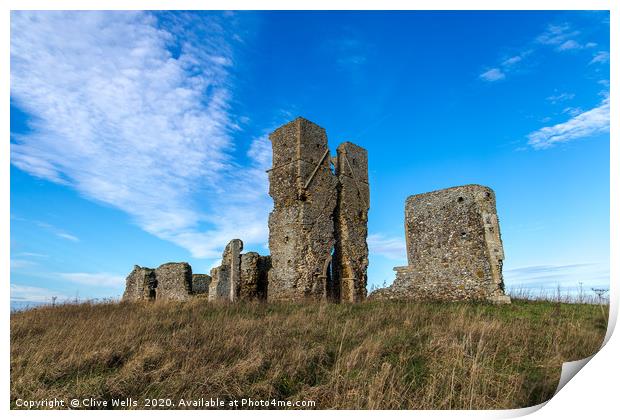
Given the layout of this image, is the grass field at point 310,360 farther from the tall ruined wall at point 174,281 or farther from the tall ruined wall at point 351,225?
the tall ruined wall at point 174,281

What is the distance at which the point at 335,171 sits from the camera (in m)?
16.0

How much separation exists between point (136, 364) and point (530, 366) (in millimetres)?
5613

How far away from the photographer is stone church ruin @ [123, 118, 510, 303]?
11883 mm

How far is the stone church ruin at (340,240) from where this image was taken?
1188 centimetres

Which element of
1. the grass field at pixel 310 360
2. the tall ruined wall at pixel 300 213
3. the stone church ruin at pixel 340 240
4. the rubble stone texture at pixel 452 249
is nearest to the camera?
the grass field at pixel 310 360

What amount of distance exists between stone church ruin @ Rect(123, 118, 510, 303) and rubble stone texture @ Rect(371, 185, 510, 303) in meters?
0.03

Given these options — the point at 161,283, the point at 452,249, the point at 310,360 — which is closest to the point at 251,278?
the point at 161,283

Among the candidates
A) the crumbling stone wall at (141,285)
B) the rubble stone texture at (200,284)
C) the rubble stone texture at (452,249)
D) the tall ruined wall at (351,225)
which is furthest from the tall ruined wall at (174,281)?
the rubble stone texture at (452,249)

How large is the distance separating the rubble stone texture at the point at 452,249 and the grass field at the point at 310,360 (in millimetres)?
3144

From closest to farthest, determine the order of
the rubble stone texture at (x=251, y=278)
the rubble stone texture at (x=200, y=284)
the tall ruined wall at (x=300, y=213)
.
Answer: the tall ruined wall at (x=300, y=213) → the rubble stone texture at (x=251, y=278) → the rubble stone texture at (x=200, y=284)

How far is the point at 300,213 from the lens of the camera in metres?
13.5

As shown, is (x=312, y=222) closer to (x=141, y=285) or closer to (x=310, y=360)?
(x=310, y=360)
